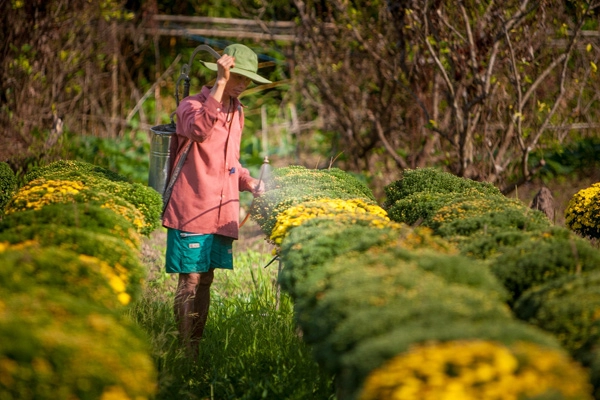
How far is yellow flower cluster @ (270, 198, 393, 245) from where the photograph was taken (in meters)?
4.36

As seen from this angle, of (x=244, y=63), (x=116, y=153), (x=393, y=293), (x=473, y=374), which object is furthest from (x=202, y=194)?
(x=116, y=153)

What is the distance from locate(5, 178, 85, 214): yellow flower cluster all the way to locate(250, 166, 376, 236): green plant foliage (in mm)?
1135

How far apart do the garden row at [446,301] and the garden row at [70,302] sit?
681 mm

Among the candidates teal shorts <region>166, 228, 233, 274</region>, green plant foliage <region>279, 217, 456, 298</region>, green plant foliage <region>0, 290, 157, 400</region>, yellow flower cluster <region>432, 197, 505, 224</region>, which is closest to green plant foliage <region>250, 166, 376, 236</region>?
teal shorts <region>166, 228, 233, 274</region>

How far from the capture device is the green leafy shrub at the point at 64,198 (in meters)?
4.40

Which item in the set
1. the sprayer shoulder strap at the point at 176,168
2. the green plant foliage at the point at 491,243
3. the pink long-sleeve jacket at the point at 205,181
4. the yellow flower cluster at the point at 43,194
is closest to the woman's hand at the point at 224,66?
the pink long-sleeve jacket at the point at 205,181

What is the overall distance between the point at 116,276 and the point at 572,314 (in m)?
1.73

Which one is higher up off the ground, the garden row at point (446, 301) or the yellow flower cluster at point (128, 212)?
the garden row at point (446, 301)

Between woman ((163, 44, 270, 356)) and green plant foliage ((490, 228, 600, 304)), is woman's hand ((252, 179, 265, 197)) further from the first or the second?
green plant foliage ((490, 228, 600, 304))

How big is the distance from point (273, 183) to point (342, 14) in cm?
351

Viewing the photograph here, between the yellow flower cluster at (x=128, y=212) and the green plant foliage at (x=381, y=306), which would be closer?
the green plant foliage at (x=381, y=306)

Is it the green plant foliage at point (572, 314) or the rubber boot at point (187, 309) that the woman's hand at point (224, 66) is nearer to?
the rubber boot at point (187, 309)

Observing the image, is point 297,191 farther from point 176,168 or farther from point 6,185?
point 6,185

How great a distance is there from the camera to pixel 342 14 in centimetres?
872
